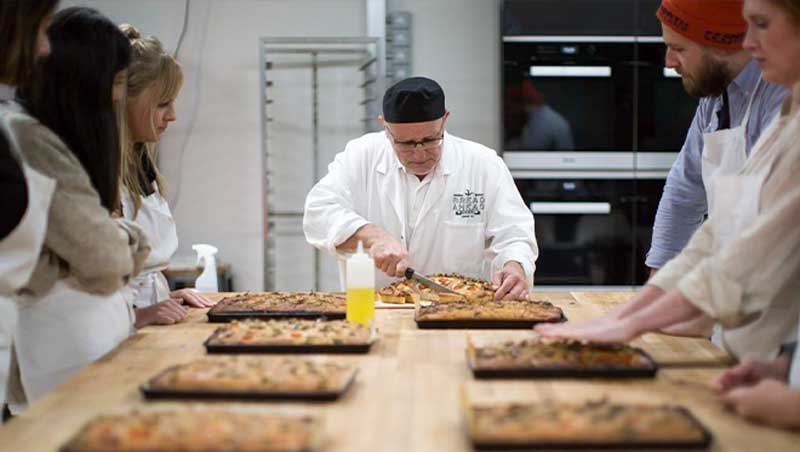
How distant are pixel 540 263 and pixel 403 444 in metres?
3.15

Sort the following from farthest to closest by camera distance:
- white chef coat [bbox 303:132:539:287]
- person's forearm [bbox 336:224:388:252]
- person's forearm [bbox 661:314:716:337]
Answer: white chef coat [bbox 303:132:539:287], person's forearm [bbox 336:224:388:252], person's forearm [bbox 661:314:716:337]

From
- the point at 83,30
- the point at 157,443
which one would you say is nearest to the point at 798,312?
the point at 157,443

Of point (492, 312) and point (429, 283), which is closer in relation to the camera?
point (492, 312)

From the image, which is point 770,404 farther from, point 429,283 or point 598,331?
point 429,283

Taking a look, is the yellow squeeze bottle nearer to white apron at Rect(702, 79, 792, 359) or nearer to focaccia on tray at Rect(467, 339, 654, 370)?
focaccia on tray at Rect(467, 339, 654, 370)

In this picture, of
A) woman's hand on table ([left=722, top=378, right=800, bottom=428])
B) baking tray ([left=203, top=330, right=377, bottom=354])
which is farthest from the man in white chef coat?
woman's hand on table ([left=722, top=378, right=800, bottom=428])

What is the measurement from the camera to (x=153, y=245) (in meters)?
2.63

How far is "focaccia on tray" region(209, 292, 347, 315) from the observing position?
7.58ft

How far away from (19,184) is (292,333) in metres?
0.70

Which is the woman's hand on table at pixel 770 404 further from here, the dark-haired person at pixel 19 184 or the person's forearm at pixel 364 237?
the person's forearm at pixel 364 237

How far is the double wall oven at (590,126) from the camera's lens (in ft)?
13.9

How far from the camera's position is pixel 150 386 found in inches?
59.7

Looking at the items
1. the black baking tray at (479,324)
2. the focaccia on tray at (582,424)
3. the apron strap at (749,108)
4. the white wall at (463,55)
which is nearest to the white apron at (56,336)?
the black baking tray at (479,324)

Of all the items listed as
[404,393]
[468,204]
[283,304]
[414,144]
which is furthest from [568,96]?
[404,393]
